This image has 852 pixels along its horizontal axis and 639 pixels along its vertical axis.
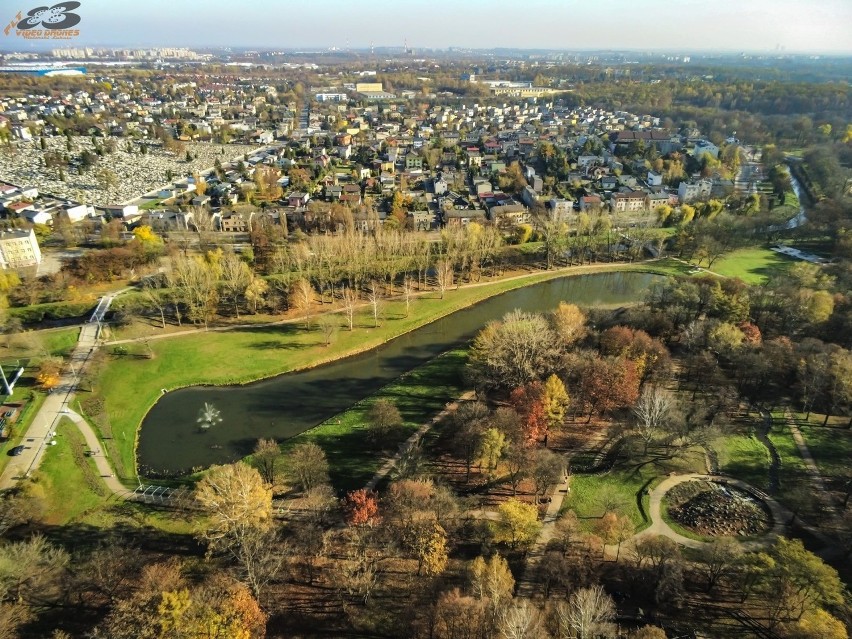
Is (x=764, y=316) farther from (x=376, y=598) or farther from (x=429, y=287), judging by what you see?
(x=376, y=598)

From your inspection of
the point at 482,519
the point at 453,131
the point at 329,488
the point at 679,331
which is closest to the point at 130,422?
the point at 329,488

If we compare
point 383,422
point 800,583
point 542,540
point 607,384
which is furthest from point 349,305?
point 800,583

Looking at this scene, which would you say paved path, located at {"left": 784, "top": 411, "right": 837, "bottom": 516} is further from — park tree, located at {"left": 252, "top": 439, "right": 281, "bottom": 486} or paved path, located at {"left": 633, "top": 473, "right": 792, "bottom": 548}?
park tree, located at {"left": 252, "top": 439, "right": 281, "bottom": 486}

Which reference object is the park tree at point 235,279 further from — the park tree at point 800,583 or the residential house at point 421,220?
the park tree at point 800,583

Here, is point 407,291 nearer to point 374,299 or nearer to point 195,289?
point 374,299

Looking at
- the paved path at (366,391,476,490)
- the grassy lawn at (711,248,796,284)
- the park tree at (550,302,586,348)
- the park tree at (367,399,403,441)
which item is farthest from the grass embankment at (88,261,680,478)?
the grassy lawn at (711,248,796,284)
